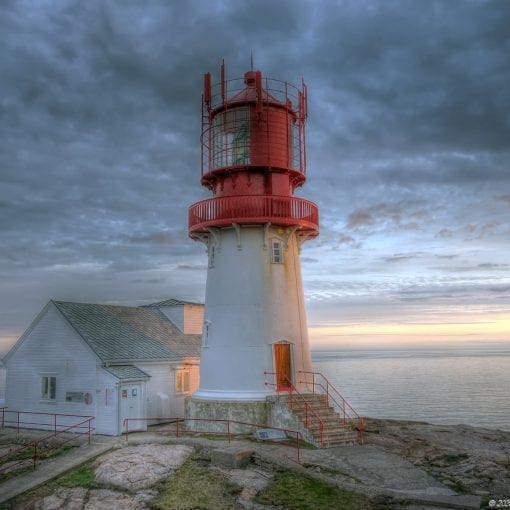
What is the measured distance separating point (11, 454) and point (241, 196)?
12.4 metres

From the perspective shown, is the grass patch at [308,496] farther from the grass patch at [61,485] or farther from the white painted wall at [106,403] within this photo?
the white painted wall at [106,403]

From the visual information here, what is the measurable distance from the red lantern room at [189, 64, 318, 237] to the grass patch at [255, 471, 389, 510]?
987 cm

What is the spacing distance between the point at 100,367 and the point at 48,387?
3.43 m

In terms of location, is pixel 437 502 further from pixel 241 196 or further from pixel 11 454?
pixel 11 454

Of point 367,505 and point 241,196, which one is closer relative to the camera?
point 367,505

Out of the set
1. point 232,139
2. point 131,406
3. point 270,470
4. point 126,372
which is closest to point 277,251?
point 232,139

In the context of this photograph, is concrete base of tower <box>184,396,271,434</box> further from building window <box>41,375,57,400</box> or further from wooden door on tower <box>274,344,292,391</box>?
building window <box>41,375,57,400</box>

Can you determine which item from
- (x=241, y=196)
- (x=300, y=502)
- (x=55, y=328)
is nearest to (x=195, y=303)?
(x=55, y=328)

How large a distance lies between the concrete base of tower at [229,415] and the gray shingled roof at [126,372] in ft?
9.39

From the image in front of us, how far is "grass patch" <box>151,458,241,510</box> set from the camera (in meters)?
16.3

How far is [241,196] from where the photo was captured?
23.6 m

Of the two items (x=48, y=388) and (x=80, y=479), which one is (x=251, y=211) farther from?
(x=48, y=388)

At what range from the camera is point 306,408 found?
22609mm

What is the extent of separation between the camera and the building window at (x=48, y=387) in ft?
86.8
